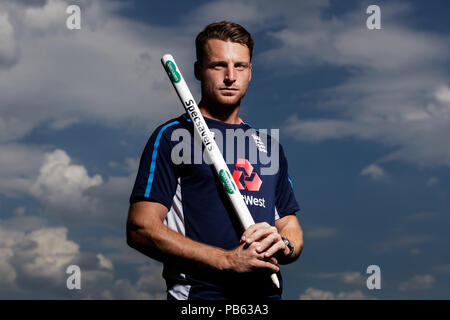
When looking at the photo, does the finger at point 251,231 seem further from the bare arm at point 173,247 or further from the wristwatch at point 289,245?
the wristwatch at point 289,245

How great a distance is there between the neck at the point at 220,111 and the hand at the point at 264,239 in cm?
137

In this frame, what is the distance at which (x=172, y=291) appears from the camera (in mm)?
5445

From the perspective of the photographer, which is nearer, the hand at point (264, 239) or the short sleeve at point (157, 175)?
the hand at point (264, 239)

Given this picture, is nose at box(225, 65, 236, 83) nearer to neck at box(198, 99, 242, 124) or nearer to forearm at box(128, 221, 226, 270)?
neck at box(198, 99, 242, 124)

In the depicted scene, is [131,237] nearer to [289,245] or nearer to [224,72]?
[289,245]

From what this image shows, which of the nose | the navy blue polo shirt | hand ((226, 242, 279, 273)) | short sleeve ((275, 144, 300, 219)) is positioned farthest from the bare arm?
the nose

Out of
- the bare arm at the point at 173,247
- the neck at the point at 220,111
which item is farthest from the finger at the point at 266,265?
the neck at the point at 220,111

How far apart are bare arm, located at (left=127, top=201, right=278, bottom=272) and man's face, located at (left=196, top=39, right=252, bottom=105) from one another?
4.52ft

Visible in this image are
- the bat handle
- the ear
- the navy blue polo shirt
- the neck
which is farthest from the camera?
the ear

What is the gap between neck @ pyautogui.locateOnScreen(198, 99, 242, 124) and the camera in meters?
5.98

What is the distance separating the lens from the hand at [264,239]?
5.12 m
